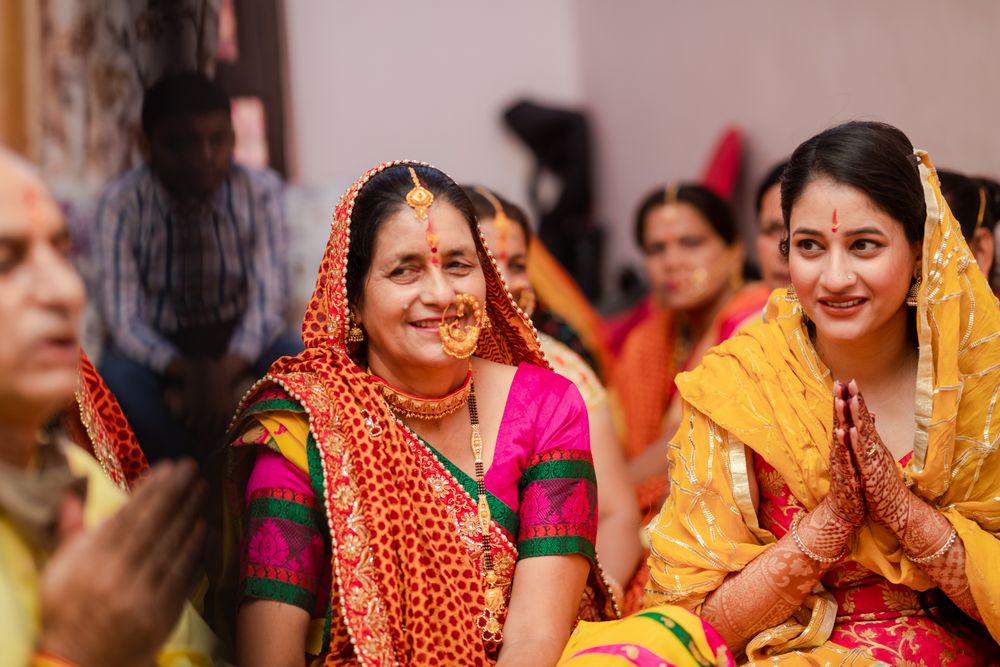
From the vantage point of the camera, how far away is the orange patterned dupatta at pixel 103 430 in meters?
2.14

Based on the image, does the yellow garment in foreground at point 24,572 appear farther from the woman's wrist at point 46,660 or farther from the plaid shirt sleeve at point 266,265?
the plaid shirt sleeve at point 266,265

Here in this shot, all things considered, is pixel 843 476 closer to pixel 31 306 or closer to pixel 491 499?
pixel 491 499

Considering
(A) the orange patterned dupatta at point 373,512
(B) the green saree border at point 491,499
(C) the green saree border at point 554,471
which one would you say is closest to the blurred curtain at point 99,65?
(A) the orange patterned dupatta at point 373,512

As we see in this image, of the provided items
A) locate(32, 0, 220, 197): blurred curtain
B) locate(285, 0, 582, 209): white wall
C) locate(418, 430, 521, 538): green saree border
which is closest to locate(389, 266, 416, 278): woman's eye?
locate(418, 430, 521, 538): green saree border

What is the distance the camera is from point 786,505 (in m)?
2.44

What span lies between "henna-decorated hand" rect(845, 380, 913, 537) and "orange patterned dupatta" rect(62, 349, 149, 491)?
135 centimetres

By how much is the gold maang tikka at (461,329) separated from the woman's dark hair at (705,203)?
2.55 m

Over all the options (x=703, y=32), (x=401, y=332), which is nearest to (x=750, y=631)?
(x=401, y=332)

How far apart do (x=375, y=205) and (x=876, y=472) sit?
1.11 m

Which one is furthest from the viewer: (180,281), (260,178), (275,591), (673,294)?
(260,178)

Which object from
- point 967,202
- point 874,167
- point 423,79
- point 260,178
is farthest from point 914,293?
point 423,79

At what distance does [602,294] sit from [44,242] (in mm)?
5246

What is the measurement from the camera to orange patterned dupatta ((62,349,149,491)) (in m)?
2.14

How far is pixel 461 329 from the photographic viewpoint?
2.38 metres
